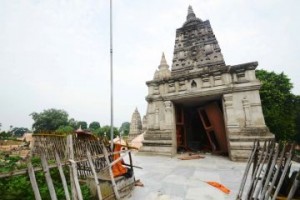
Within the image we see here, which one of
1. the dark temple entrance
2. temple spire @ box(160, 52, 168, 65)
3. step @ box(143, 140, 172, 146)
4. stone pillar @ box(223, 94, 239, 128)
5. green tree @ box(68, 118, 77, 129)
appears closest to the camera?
stone pillar @ box(223, 94, 239, 128)

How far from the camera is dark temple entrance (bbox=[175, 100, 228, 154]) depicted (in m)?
10.8

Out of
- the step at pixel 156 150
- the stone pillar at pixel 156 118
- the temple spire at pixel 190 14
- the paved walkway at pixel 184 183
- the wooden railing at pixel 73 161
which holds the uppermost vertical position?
the temple spire at pixel 190 14

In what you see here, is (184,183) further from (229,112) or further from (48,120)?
(48,120)

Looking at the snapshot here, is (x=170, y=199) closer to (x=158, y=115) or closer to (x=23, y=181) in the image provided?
(x=23, y=181)

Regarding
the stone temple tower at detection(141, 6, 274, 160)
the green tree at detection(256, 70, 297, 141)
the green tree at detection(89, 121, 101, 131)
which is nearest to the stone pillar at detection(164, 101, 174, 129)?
the stone temple tower at detection(141, 6, 274, 160)

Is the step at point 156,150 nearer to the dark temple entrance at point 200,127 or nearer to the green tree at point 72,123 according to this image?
the dark temple entrance at point 200,127

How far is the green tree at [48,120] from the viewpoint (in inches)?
2003

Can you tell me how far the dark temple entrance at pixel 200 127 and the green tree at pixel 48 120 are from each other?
48762 millimetres

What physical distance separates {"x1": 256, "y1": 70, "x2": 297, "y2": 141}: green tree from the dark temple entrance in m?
9.38

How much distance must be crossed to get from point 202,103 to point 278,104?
12.8 m

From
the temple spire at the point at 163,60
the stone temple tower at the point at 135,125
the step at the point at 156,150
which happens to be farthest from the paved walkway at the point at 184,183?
the temple spire at the point at 163,60

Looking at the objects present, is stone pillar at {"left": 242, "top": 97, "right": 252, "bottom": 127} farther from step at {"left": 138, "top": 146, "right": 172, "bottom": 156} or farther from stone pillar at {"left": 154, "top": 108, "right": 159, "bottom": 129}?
stone pillar at {"left": 154, "top": 108, "right": 159, "bottom": 129}

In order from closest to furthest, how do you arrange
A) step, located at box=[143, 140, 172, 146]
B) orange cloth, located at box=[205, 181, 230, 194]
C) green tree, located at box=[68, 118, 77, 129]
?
1. orange cloth, located at box=[205, 181, 230, 194]
2. step, located at box=[143, 140, 172, 146]
3. green tree, located at box=[68, 118, 77, 129]

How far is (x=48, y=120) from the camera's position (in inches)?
2021
